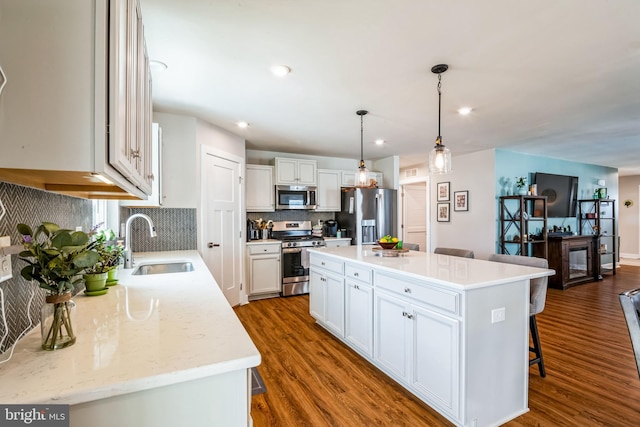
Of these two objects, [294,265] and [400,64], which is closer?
[400,64]

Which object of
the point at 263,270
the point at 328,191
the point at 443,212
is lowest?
the point at 263,270

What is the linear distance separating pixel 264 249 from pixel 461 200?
3776mm

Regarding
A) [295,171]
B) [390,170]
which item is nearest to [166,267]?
[295,171]

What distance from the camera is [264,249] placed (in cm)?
451

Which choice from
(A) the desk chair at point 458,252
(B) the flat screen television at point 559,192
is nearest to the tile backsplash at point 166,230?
(A) the desk chair at point 458,252

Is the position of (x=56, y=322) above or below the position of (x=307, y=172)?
below

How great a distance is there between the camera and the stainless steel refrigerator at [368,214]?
5133mm

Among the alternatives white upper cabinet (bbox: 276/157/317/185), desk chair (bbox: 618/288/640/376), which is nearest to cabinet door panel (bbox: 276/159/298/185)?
white upper cabinet (bbox: 276/157/317/185)

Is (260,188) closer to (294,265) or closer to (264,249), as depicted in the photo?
(264,249)

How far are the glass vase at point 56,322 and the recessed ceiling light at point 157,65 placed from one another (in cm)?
192

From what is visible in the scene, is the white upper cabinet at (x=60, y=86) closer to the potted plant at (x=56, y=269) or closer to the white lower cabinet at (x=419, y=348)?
the potted plant at (x=56, y=269)

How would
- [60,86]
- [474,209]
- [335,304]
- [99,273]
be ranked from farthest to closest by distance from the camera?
[474,209], [335,304], [99,273], [60,86]

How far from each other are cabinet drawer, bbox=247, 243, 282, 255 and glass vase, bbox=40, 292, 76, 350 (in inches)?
136

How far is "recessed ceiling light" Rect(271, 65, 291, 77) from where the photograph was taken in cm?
226
